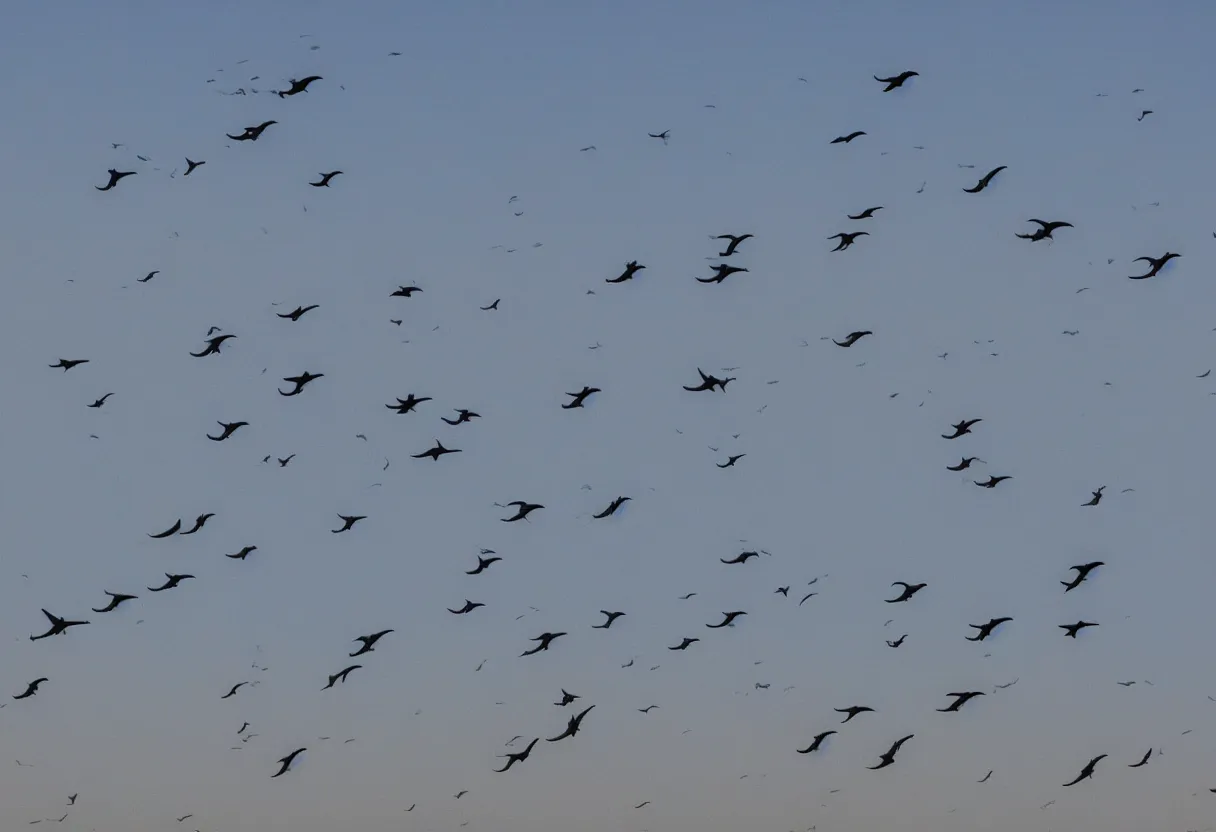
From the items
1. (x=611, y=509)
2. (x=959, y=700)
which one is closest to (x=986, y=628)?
(x=959, y=700)

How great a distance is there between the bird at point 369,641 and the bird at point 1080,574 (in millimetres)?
12429

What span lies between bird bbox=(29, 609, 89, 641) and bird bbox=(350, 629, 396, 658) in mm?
5013

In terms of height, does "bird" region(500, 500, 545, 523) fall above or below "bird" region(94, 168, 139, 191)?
below

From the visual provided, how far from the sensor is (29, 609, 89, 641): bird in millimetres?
24562

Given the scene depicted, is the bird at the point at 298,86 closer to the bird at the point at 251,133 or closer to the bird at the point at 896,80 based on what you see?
the bird at the point at 251,133

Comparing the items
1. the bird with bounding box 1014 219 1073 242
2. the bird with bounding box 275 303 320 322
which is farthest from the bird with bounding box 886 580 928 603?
the bird with bounding box 275 303 320 322

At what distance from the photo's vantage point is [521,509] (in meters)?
25.0

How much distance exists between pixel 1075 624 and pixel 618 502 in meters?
8.63

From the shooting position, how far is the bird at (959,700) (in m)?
24.6

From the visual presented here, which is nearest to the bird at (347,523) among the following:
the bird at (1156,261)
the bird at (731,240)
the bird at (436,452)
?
the bird at (436,452)

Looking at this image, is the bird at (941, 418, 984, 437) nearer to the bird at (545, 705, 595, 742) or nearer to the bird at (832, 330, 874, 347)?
the bird at (832, 330, 874, 347)

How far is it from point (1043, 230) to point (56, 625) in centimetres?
1941

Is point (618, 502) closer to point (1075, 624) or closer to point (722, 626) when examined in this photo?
point (722, 626)

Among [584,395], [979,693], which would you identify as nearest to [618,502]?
[584,395]
